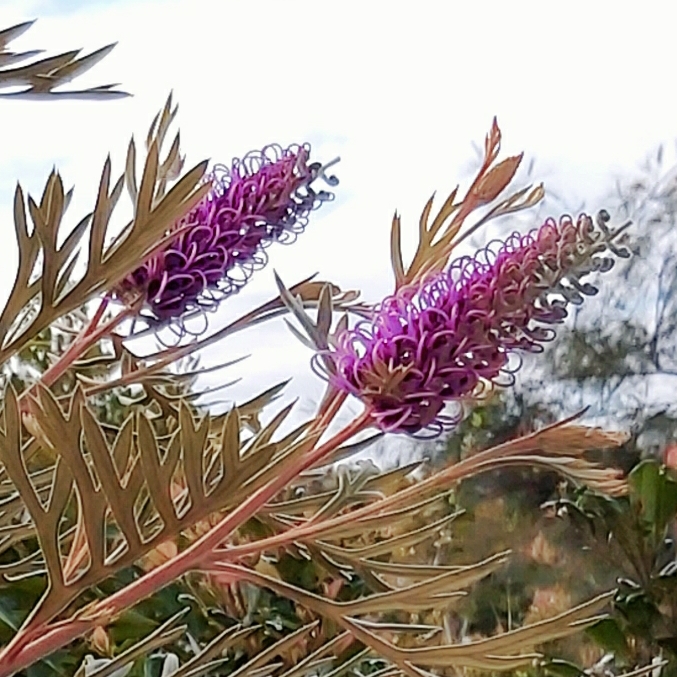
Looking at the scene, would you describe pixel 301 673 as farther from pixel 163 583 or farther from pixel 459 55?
pixel 459 55

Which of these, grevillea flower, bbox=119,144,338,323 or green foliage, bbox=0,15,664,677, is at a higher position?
grevillea flower, bbox=119,144,338,323

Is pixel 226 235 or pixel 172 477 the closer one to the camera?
pixel 172 477

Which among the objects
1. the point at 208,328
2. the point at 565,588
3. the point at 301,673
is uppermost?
the point at 208,328

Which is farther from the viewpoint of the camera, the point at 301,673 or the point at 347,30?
the point at 347,30

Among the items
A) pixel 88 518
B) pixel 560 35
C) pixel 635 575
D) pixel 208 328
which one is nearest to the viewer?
pixel 88 518

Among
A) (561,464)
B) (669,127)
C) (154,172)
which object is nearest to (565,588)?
(669,127)
